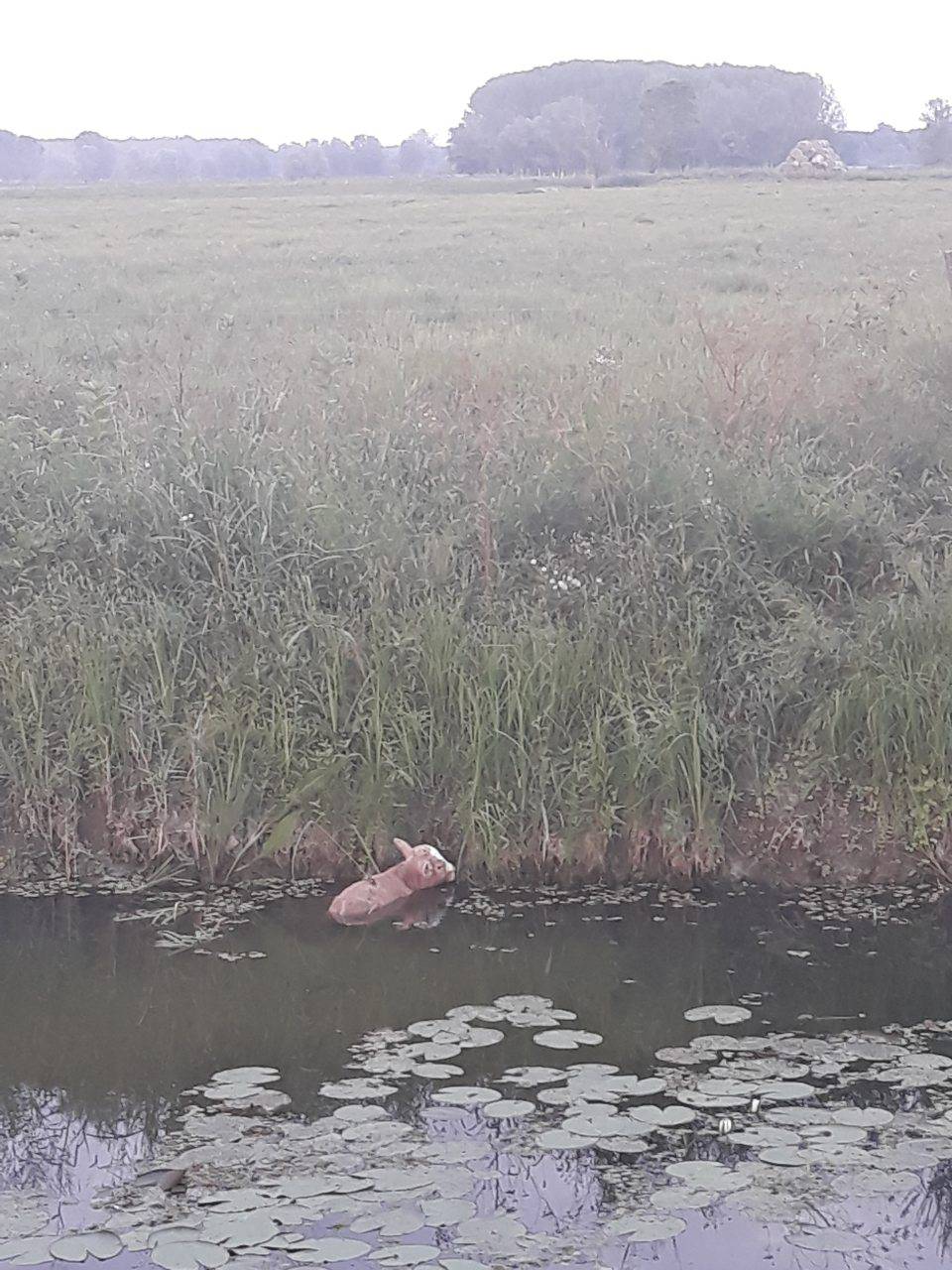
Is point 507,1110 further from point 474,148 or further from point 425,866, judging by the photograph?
point 474,148

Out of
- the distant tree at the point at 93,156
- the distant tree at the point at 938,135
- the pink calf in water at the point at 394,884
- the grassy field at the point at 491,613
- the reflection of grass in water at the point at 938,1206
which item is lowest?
the reflection of grass in water at the point at 938,1206

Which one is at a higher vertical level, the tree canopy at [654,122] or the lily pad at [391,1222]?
the tree canopy at [654,122]

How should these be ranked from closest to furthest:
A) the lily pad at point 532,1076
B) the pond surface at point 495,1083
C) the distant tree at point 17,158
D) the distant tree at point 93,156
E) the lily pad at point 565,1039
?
the pond surface at point 495,1083 → the lily pad at point 532,1076 → the lily pad at point 565,1039 → the distant tree at point 17,158 → the distant tree at point 93,156

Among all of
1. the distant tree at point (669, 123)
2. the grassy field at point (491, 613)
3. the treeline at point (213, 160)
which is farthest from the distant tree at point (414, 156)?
the grassy field at point (491, 613)

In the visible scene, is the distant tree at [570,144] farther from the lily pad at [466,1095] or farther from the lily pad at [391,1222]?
the lily pad at [391,1222]

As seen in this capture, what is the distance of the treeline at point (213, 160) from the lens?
104062 millimetres

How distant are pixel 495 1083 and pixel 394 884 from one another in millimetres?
1507

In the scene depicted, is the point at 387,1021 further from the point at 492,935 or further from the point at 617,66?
the point at 617,66

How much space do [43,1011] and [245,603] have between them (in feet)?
7.23

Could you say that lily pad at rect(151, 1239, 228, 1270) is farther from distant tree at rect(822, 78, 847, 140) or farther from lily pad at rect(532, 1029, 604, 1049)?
distant tree at rect(822, 78, 847, 140)

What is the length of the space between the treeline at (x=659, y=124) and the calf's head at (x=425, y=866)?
244ft

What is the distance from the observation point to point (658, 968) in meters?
5.53

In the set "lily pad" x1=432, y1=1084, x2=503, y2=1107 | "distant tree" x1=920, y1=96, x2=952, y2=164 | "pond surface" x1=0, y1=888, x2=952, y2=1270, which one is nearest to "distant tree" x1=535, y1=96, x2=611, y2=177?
"distant tree" x1=920, y1=96, x2=952, y2=164

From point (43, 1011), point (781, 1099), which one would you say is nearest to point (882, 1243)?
point (781, 1099)
